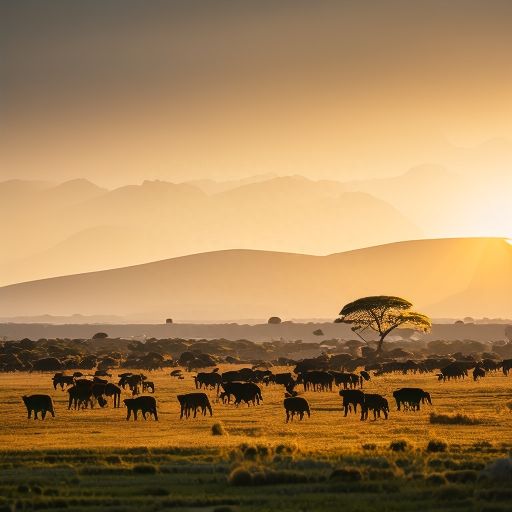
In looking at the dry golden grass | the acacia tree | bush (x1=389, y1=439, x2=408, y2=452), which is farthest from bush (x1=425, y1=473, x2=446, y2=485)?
the acacia tree

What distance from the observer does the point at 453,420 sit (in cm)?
4844

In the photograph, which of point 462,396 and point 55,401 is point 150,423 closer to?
point 55,401

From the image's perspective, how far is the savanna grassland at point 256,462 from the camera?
2797cm

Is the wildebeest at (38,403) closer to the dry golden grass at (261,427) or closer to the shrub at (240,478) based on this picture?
the dry golden grass at (261,427)

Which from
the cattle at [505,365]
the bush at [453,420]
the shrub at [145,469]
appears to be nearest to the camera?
the shrub at [145,469]

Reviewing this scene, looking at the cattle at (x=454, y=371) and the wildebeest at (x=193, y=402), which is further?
the cattle at (x=454, y=371)

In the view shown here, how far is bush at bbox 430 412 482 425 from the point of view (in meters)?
48.4

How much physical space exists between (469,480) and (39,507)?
39.1 feet

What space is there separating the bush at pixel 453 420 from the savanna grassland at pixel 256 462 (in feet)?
0.20

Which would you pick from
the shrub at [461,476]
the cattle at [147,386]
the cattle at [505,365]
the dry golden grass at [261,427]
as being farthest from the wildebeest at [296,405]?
the cattle at [505,365]

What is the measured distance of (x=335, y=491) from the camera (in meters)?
29.4

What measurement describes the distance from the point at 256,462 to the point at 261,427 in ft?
43.0

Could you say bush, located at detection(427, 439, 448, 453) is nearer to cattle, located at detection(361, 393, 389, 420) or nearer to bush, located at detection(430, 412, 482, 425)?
bush, located at detection(430, 412, 482, 425)

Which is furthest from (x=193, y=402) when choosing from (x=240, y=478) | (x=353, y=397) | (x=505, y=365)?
(x=505, y=365)
